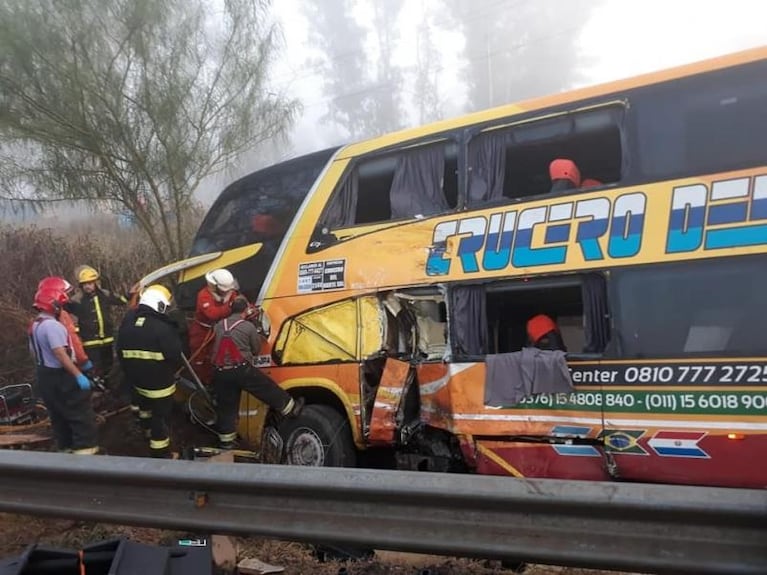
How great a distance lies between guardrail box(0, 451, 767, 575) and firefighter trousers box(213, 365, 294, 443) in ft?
7.75

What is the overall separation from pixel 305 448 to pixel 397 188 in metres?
2.20

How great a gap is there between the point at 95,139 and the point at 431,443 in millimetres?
6810

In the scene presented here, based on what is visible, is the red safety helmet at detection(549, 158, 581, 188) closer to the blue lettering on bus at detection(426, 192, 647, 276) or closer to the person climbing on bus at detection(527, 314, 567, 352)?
the blue lettering on bus at detection(426, 192, 647, 276)

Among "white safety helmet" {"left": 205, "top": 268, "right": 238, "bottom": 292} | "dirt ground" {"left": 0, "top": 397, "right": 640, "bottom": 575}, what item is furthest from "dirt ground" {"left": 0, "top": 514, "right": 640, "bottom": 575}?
"white safety helmet" {"left": 205, "top": 268, "right": 238, "bottom": 292}

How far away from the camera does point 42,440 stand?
5.50 meters

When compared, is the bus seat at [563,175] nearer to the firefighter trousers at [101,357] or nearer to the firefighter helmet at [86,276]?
the firefighter helmet at [86,276]

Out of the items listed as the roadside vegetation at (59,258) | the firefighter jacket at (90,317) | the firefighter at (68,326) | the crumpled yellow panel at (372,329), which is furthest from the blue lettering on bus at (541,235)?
the roadside vegetation at (59,258)

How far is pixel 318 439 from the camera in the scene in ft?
15.4

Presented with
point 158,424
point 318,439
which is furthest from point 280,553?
point 158,424

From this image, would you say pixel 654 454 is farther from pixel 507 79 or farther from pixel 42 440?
pixel 507 79

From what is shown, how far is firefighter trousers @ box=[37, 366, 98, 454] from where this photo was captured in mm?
5203

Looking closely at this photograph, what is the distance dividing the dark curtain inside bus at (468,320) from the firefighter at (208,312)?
7.18 feet

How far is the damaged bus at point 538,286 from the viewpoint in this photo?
10.8 feet

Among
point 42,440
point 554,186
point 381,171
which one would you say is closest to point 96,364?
point 42,440
